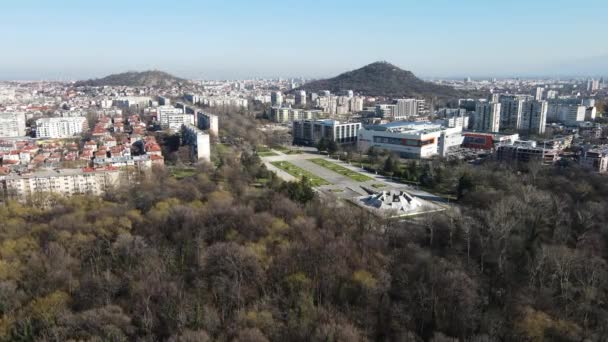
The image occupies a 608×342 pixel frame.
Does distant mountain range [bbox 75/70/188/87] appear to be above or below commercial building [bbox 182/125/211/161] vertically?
above

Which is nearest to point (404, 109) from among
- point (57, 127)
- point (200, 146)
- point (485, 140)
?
point (485, 140)

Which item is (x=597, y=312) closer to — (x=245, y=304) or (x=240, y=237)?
(x=245, y=304)

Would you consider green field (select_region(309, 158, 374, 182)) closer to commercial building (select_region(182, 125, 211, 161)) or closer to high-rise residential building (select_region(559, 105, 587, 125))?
commercial building (select_region(182, 125, 211, 161))

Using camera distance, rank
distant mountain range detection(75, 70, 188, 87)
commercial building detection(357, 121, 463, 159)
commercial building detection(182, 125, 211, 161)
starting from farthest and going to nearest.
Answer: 1. distant mountain range detection(75, 70, 188, 87)
2. commercial building detection(357, 121, 463, 159)
3. commercial building detection(182, 125, 211, 161)

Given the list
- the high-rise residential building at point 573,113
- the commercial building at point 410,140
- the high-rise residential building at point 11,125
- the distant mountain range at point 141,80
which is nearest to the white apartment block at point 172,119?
the high-rise residential building at point 11,125

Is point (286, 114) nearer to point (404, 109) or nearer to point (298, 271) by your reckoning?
point (404, 109)

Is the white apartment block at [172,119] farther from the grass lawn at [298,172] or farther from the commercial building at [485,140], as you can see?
the commercial building at [485,140]

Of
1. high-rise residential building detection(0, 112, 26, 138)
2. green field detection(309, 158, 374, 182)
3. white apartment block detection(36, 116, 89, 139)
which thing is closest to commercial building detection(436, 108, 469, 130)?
green field detection(309, 158, 374, 182)
